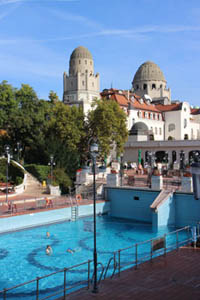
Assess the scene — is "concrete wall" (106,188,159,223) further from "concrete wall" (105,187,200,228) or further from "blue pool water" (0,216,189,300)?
"blue pool water" (0,216,189,300)

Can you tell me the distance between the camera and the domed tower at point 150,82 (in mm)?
92625

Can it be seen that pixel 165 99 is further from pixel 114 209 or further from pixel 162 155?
pixel 114 209

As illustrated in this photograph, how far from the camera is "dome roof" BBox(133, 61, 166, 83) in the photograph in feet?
310

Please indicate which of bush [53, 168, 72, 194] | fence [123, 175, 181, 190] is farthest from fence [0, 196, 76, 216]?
fence [123, 175, 181, 190]

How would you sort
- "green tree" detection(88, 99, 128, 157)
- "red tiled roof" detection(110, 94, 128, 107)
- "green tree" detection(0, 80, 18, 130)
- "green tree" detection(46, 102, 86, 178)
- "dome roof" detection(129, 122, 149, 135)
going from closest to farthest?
"green tree" detection(46, 102, 86, 178), "green tree" detection(0, 80, 18, 130), "green tree" detection(88, 99, 128, 157), "dome roof" detection(129, 122, 149, 135), "red tiled roof" detection(110, 94, 128, 107)

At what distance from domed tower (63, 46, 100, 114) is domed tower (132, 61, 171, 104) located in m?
24.0

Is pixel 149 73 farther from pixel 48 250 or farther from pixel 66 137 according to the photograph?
pixel 48 250

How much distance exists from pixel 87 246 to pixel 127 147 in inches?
1521

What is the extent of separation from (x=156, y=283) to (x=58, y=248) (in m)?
10.2

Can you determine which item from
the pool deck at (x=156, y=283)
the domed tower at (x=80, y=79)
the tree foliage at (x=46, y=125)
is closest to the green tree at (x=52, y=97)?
the tree foliage at (x=46, y=125)

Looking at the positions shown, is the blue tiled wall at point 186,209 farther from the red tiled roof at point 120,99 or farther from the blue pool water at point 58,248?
the red tiled roof at point 120,99

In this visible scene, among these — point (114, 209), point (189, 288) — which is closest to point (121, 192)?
point (114, 209)

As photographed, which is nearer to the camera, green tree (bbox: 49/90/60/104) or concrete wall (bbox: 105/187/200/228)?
concrete wall (bbox: 105/187/200/228)

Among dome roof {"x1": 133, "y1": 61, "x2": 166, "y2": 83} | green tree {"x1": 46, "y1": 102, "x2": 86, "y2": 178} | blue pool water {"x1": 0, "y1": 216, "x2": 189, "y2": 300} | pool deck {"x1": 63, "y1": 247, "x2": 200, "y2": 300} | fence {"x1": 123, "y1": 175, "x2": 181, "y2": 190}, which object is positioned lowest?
blue pool water {"x1": 0, "y1": 216, "x2": 189, "y2": 300}
